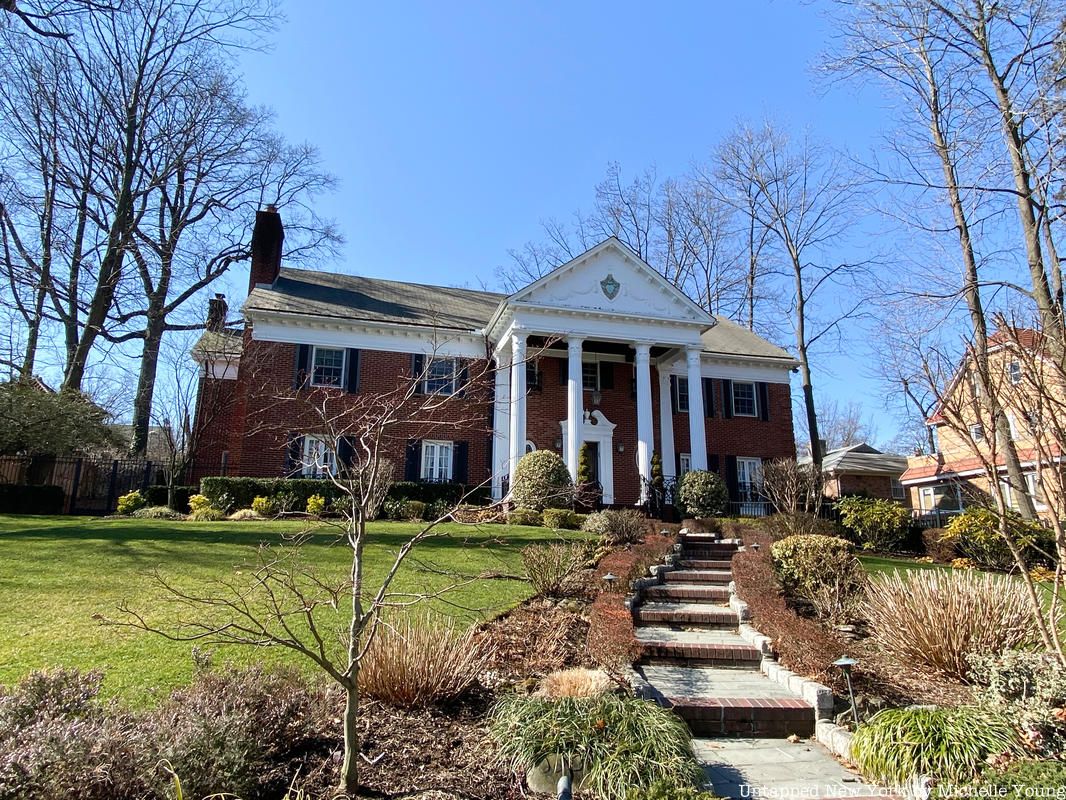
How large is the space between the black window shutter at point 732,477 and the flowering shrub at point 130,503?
18637 mm

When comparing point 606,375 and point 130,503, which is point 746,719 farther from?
point 606,375

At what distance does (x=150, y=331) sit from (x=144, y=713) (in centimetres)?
2393

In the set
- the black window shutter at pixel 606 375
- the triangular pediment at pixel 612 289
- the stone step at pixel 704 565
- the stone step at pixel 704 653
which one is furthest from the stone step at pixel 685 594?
the black window shutter at pixel 606 375

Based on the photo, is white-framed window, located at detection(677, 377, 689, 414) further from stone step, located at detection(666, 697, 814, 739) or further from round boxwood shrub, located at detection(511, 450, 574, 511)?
stone step, located at detection(666, 697, 814, 739)

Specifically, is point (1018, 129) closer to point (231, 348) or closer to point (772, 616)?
point (772, 616)

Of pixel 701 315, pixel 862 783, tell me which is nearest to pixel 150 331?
pixel 701 315

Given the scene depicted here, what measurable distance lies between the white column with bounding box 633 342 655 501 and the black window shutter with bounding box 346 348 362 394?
30.4ft

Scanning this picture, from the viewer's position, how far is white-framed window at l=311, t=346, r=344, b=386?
20.5m

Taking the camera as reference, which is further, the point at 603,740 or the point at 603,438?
the point at 603,438

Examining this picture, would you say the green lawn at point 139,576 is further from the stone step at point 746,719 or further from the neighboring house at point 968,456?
the neighboring house at point 968,456

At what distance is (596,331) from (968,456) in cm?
2002

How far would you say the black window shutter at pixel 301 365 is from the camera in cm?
2005

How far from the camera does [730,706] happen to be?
226 inches

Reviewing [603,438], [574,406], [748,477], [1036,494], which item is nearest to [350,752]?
[1036,494]
